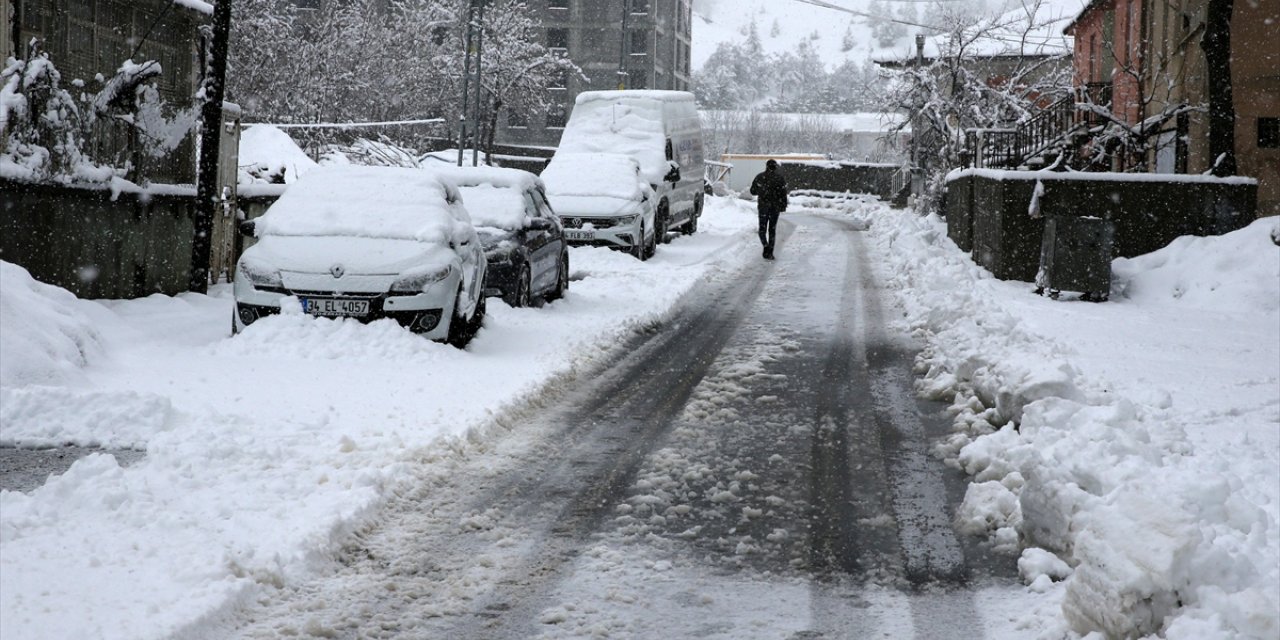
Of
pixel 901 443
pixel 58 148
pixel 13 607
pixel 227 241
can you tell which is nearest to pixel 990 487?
pixel 901 443

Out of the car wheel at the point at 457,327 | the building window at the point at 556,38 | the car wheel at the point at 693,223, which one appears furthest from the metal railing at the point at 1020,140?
the building window at the point at 556,38

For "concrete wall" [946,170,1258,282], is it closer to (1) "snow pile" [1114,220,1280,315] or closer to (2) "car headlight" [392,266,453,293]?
(1) "snow pile" [1114,220,1280,315]

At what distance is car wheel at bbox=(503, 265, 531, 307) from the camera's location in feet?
45.5

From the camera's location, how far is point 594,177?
71.3 ft

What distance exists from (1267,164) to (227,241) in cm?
1683

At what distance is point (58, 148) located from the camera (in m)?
12.6

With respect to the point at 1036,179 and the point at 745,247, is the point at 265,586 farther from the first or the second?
the point at 745,247

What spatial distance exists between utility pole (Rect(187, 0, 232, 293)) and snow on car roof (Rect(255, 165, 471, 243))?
2223mm

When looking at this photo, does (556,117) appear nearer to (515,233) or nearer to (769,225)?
(769,225)

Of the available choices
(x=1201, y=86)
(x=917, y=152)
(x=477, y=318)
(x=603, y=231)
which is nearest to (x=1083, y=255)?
(x=477, y=318)

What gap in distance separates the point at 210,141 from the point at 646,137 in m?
12.9

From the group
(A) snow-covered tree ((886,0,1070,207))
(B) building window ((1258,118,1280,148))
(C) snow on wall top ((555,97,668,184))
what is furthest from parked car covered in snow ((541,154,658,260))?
(A) snow-covered tree ((886,0,1070,207))

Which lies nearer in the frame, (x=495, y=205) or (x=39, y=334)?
(x=39, y=334)

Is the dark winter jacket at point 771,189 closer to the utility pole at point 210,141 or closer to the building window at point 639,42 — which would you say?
the utility pole at point 210,141
